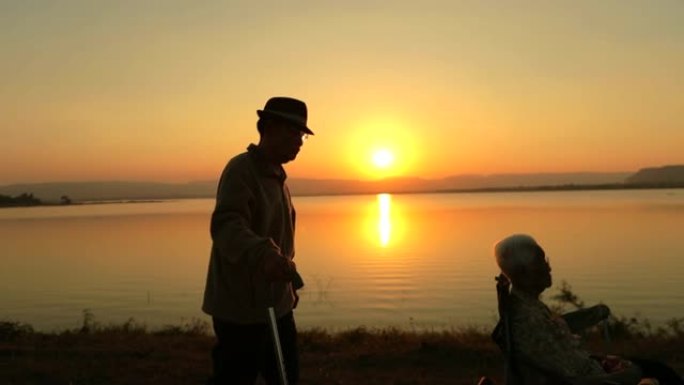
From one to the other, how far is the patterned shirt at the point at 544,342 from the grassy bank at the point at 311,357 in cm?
238

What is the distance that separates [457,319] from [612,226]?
27.9 metres

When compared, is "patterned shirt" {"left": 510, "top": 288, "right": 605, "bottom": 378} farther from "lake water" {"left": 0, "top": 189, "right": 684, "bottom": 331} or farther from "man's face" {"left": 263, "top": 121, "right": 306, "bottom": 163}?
"lake water" {"left": 0, "top": 189, "right": 684, "bottom": 331}

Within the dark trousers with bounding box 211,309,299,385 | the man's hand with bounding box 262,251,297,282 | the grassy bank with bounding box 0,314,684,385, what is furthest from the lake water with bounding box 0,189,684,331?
the man's hand with bounding box 262,251,297,282

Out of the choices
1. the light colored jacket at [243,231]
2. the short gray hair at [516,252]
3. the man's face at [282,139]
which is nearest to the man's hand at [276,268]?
the light colored jacket at [243,231]

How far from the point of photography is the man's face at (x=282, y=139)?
3.40m

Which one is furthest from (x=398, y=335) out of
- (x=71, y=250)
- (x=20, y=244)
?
(x=20, y=244)

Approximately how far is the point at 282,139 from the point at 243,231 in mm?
588

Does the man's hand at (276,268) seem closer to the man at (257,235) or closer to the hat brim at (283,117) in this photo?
the man at (257,235)

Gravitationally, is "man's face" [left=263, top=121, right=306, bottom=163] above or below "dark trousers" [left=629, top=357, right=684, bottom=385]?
above

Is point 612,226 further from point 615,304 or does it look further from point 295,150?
point 295,150

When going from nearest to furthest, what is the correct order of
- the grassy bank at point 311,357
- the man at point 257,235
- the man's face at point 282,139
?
the man at point 257,235 → the man's face at point 282,139 → the grassy bank at point 311,357

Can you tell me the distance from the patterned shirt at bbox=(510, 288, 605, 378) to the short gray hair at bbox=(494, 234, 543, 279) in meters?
0.13

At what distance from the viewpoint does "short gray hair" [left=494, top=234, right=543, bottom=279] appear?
3184mm

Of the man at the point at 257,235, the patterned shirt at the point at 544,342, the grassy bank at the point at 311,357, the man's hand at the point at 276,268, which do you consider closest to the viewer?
the man's hand at the point at 276,268
